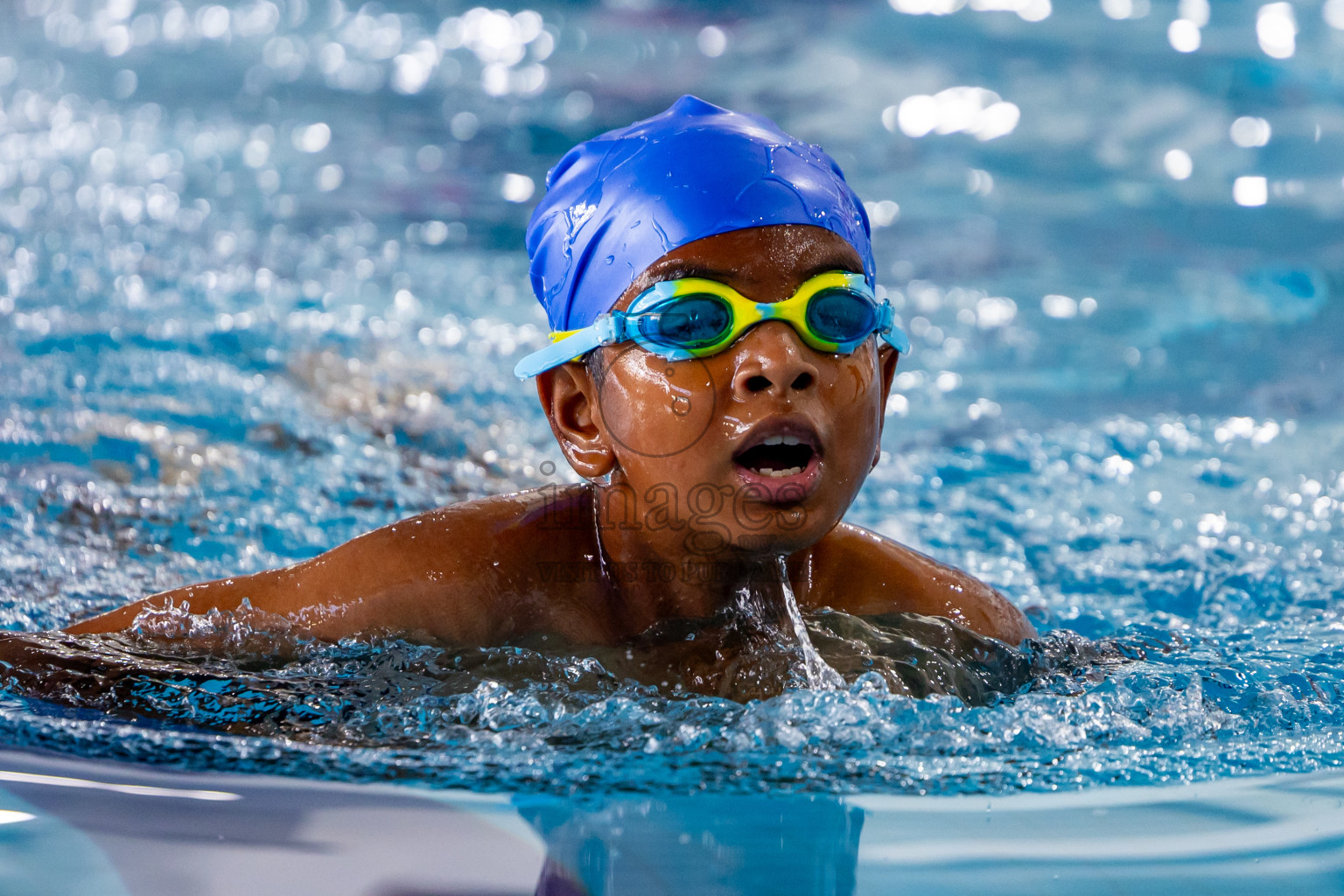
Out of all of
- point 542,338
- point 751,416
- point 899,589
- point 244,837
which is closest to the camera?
point 244,837

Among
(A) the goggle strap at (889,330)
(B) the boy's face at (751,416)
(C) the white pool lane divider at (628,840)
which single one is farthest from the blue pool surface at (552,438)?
(A) the goggle strap at (889,330)

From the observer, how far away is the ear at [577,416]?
2.56 m

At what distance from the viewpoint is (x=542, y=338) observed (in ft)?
19.2

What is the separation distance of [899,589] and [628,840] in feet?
4.06

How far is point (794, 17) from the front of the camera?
391 inches

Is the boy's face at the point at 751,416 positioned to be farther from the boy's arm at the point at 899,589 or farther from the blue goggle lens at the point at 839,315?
the boy's arm at the point at 899,589

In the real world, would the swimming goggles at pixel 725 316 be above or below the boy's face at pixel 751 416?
above

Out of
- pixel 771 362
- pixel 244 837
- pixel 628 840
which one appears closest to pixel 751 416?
pixel 771 362

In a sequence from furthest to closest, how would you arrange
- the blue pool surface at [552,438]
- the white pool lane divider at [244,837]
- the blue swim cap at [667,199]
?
1. the blue swim cap at [667,199]
2. the blue pool surface at [552,438]
3. the white pool lane divider at [244,837]

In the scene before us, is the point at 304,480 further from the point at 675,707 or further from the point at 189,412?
the point at 675,707

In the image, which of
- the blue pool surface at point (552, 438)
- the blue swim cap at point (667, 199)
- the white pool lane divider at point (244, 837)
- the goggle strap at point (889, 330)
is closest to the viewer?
the white pool lane divider at point (244, 837)

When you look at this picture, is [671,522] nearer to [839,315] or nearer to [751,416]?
[751,416]

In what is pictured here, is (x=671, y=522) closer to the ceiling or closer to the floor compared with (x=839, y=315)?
closer to the floor

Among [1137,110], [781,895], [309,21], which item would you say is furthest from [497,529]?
[309,21]
